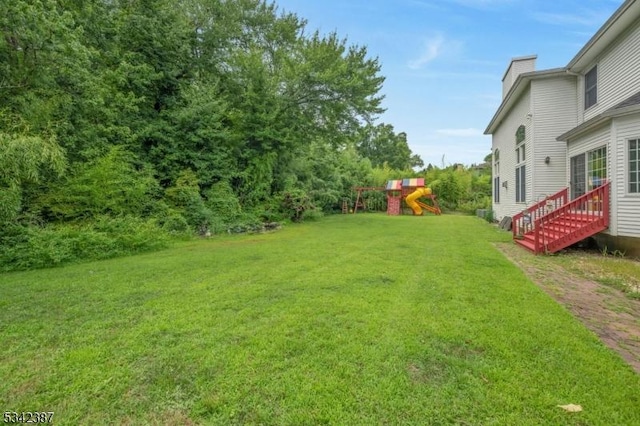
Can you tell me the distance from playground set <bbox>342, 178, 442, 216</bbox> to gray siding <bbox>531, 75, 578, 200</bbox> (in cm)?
1036

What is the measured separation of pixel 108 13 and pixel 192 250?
8.61 meters

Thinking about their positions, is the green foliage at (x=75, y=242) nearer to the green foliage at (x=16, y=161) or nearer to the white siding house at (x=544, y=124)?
the green foliage at (x=16, y=161)

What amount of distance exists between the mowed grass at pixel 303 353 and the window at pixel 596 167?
189 inches

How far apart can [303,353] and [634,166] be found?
769 centimetres

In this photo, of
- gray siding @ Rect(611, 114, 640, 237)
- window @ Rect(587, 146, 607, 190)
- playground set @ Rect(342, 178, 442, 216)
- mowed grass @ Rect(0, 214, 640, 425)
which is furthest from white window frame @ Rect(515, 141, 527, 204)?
playground set @ Rect(342, 178, 442, 216)

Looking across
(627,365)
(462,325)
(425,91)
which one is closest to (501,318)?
(462,325)

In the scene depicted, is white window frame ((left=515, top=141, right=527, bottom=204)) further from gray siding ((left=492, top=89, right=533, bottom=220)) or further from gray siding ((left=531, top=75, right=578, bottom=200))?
gray siding ((left=531, top=75, right=578, bottom=200))

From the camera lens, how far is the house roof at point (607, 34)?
664cm

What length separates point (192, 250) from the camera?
7.47 metres

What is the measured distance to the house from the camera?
21.3ft

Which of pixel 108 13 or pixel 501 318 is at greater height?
pixel 108 13

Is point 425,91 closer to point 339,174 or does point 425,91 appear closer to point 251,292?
point 339,174

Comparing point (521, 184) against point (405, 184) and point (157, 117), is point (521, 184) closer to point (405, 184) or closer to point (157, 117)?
point (405, 184)

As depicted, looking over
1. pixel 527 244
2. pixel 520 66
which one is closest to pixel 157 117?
pixel 527 244
